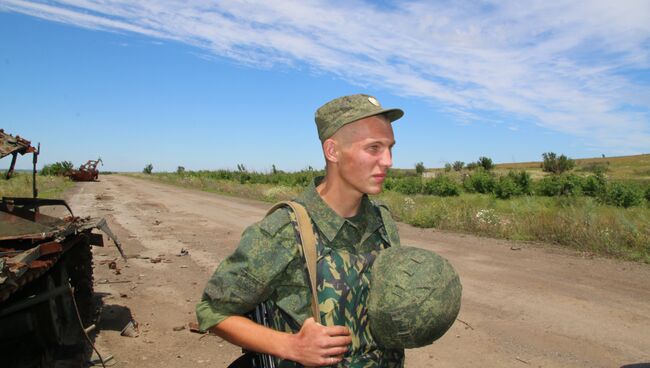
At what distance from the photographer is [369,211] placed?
1.99 metres

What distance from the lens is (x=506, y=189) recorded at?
99.5ft

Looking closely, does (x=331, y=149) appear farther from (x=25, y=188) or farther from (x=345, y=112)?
(x=25, y=188)

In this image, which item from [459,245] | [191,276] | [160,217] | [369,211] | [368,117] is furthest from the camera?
[160,217]

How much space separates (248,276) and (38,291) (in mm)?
4457

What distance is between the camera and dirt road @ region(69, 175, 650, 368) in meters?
4.98

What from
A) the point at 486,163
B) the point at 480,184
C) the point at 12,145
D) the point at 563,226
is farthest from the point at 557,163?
the point at 12,145

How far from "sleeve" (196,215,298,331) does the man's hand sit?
0.66 ft

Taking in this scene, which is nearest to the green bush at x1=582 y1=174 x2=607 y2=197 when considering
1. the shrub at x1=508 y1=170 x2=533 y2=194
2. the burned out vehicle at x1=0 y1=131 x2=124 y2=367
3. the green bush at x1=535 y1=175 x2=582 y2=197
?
the green bush at x1=535 y1=175 x2=582 y2=197

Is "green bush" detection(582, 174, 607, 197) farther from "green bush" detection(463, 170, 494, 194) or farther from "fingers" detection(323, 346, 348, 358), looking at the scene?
"fingers" detection(323, 346, 348, 358)

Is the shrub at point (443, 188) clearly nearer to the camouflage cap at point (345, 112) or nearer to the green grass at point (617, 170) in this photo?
the green grass at point (617, 170)

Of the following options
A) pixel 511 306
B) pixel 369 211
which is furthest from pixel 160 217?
pixel 369 211

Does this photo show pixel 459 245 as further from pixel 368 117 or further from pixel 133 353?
pixel 368 117

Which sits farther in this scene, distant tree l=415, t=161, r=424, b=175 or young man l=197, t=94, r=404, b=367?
distant tree l=415, t=161, r=424, b=175

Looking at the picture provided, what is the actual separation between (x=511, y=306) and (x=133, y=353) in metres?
4.69
